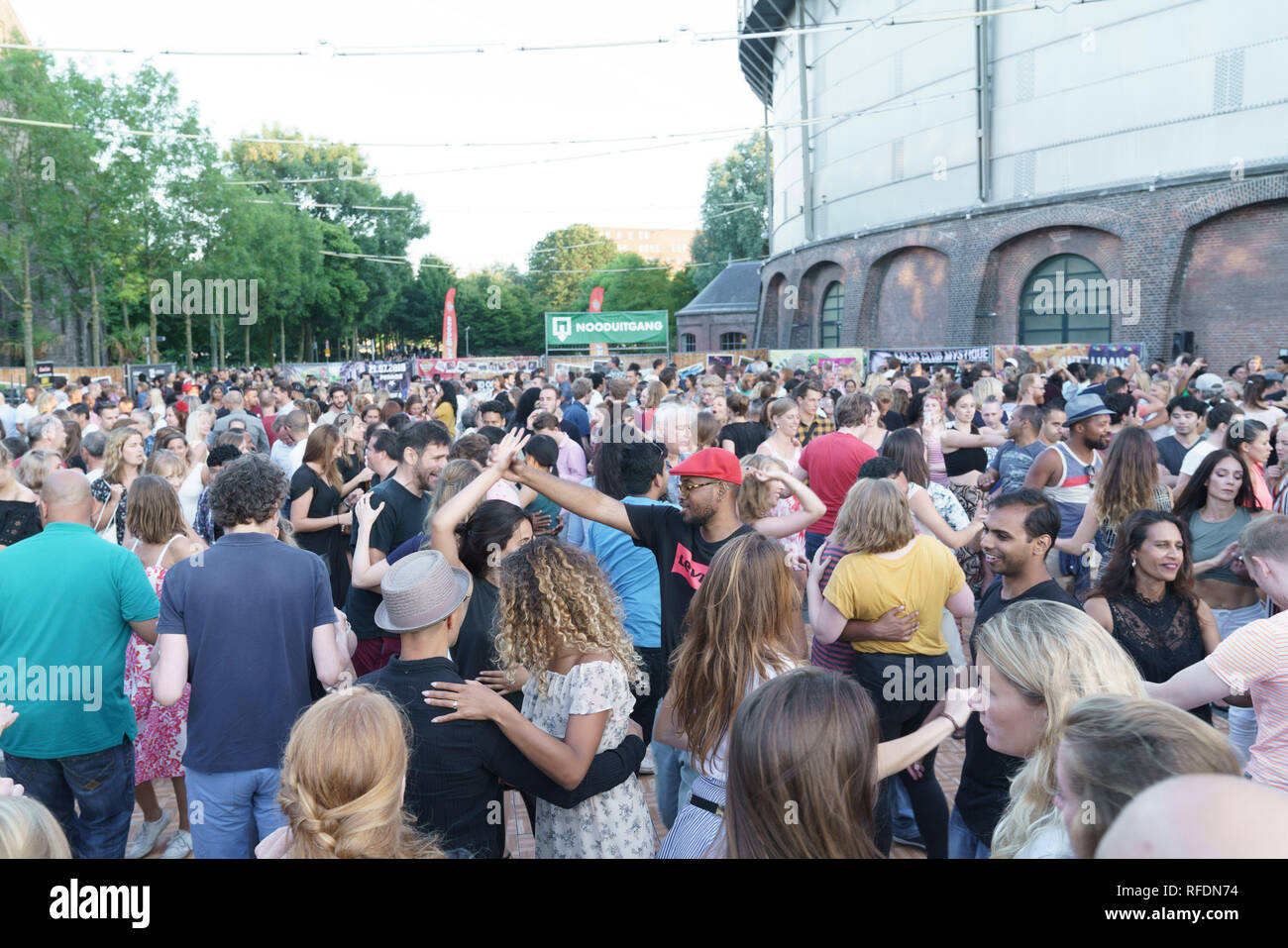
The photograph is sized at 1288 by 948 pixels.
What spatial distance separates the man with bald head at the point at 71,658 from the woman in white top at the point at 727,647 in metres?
2.39

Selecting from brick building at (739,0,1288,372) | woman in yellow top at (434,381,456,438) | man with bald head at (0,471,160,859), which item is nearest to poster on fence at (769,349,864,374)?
brick building at (739,0,1288,372)

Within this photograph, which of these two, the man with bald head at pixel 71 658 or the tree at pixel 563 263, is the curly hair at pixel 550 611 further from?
the tree at pixel 563 263

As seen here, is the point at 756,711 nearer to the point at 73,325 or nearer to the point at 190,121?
A: the point at 190,121

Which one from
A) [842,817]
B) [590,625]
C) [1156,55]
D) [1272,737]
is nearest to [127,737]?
[590,625]

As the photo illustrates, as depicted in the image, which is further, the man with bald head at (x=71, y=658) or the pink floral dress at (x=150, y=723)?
the pink floral dress at (x=150, y=723)

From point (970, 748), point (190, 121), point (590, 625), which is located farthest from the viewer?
point (190, 121)

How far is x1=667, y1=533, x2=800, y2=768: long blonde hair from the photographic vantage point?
10.0 feet

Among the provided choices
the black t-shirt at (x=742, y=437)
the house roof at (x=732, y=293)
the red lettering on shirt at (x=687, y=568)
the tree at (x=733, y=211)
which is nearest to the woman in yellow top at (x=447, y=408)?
the black t-shirt at (x=742, y=437)

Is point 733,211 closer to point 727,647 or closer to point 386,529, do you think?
point 386,529

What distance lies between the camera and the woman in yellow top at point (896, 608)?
4.05 metres

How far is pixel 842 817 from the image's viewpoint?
197 cm
